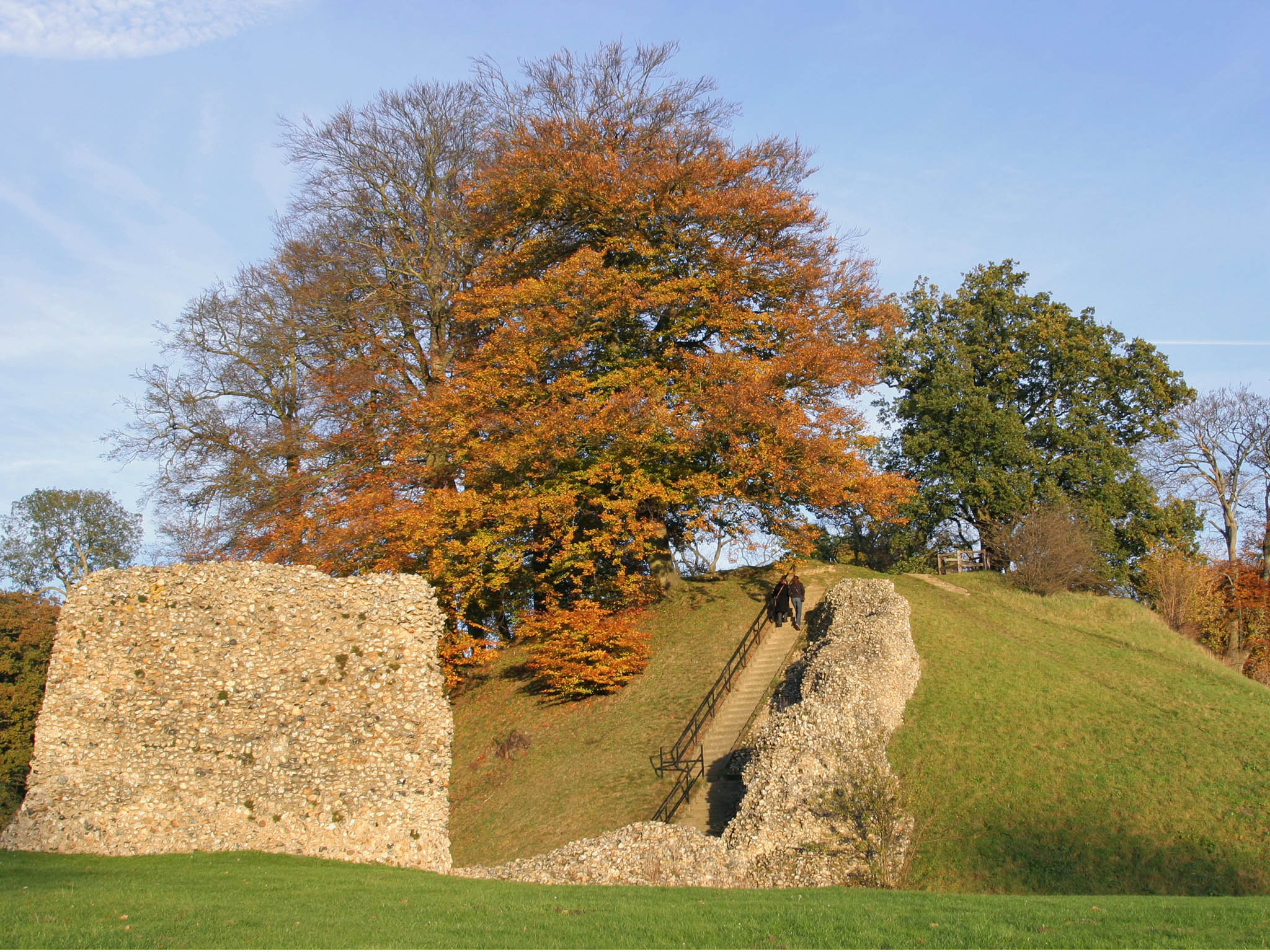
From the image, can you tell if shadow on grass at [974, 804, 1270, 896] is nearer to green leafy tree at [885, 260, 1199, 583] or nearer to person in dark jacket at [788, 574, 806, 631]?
person in dark jacket at [788, 574, 806, 631]

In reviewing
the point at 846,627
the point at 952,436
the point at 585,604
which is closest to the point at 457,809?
the point at 585,604

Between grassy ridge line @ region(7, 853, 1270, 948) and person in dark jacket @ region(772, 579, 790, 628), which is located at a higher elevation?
person in dark jacket @ region(772, 579, 790, 628)

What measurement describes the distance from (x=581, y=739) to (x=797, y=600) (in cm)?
651

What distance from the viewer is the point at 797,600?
23.5 metres

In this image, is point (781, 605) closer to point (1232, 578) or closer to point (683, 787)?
point (683, 787)

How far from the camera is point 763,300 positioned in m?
27.4

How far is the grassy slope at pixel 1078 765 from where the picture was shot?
14.0m

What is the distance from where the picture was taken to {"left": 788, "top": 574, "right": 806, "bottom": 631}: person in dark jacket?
23469 mm

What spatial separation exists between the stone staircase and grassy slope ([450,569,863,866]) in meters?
0.83

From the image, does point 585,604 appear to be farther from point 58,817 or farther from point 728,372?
point 58,817

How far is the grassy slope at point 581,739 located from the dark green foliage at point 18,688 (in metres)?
9.86

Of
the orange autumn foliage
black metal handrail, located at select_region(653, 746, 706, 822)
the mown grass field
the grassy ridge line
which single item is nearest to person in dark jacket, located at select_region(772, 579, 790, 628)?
the mown grass field

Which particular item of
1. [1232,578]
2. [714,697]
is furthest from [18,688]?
[1232,578]

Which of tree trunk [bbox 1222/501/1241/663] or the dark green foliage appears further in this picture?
tree trunk [bbox 1222/501/1241/663]
